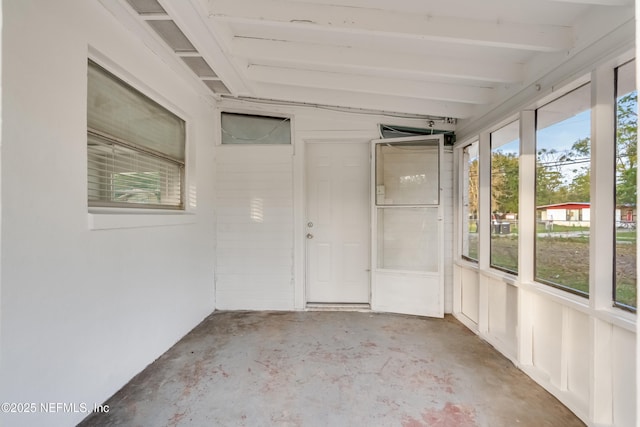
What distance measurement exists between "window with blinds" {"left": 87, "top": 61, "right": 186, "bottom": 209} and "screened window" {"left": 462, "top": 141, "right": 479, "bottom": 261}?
299 cm

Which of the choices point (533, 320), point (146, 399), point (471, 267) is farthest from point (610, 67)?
point (146, 399)

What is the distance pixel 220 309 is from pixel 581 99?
3.85 meters

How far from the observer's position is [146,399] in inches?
83.2

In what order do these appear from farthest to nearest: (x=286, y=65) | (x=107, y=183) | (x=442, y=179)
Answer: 1. (x=442, y=179)
2. (x=286, y=65)
3. (x=107, y=183)

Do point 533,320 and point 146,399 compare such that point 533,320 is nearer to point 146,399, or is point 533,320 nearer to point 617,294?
point 617,294

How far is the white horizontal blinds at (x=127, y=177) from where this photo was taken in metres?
2.11

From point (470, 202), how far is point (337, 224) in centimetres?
151

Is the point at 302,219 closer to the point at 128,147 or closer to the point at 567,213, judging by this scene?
the point at 128,147

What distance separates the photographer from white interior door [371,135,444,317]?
3.61m

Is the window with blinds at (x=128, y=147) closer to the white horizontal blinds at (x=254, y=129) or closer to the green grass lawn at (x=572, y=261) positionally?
the white horizontal blinds at (x=254, y=129)

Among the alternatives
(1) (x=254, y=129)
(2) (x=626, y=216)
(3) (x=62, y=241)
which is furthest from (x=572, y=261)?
(1) (x=254, y=129)

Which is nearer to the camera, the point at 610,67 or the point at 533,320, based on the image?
the point at 610,67

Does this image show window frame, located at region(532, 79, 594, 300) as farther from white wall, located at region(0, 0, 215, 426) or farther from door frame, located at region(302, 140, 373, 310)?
white wall, located at region(0, 0, 215, 426)

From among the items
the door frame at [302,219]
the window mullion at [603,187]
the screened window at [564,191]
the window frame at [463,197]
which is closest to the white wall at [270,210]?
the door frame at [302,219]
